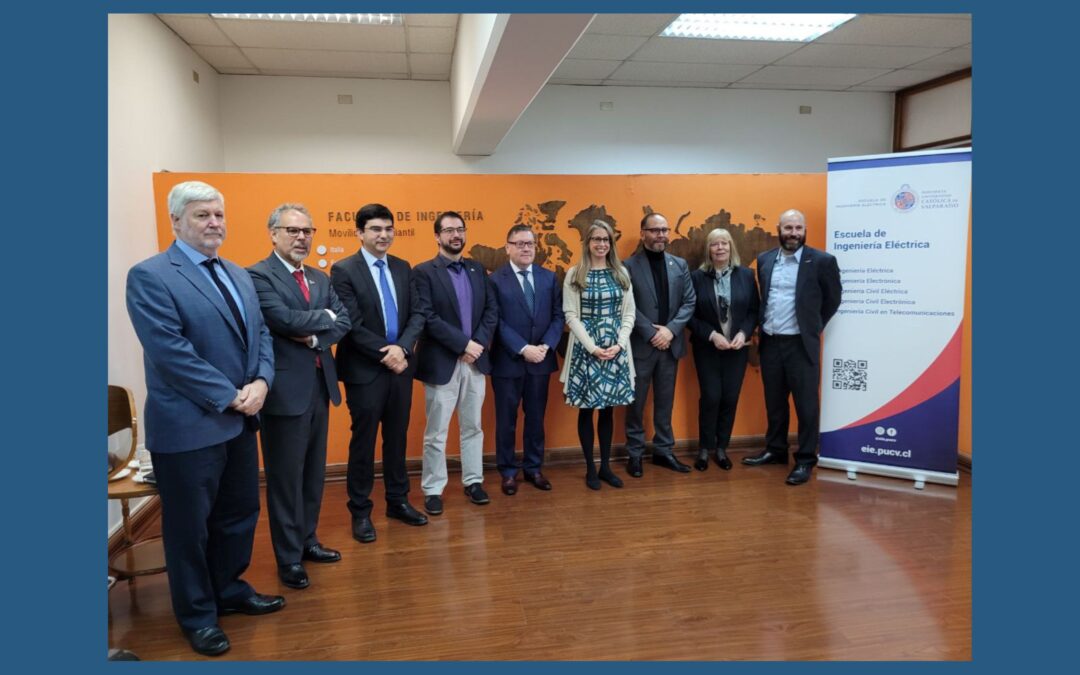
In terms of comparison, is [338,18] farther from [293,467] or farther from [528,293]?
[293,467]

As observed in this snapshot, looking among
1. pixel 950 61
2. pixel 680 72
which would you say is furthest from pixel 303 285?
pixel 950 61

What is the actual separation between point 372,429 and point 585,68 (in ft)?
12.7

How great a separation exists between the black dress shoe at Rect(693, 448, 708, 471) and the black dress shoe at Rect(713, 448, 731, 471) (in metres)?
0.11

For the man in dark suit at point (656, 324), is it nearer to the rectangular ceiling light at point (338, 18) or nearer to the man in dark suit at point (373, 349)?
the man in dark suit at point (373, 349)

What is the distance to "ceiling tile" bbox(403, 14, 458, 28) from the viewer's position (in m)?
4.13

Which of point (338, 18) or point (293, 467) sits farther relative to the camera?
point (338, 18)

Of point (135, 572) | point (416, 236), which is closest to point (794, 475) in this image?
point (416, 236)

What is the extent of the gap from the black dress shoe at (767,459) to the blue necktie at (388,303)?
2.61 metres

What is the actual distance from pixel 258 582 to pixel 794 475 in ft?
10.3

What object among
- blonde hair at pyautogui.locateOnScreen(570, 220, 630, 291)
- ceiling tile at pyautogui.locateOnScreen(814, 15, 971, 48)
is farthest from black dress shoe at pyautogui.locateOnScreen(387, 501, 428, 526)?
ceiling tile at pyautogui.locateOnScreen(814, 15, 971, 48)

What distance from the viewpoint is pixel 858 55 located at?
16.8 feet

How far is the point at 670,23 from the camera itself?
4.41 m

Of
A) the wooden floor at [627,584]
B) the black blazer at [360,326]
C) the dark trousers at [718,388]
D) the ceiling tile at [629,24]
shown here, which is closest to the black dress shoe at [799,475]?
the wooden floor at [627,584]

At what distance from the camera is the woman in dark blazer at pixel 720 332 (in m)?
4.08
